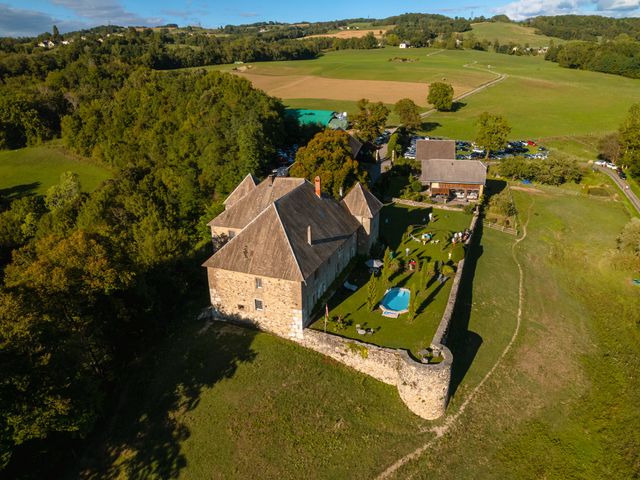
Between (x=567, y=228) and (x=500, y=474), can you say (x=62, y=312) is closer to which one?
(x=500, y=474)

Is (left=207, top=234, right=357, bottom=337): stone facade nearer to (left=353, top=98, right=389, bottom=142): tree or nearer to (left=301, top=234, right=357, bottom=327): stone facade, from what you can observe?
(left=301, top=234, right=357, bottom=327): stone facade

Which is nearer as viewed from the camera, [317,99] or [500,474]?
[500,474]

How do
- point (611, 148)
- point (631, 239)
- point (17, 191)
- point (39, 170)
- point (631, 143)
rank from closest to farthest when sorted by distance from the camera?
point (631, 239) → point (17, 191) → point (631, 143) → point (611, 148) → point (39, 170)

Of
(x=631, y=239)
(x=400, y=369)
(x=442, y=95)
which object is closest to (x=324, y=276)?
(x=400, y=369)

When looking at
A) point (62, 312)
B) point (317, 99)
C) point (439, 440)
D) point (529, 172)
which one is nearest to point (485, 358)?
point (439, 440)

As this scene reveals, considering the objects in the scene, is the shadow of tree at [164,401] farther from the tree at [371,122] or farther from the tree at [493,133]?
the tree at [493,133]

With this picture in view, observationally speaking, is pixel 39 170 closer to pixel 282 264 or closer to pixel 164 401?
pixel 164 401

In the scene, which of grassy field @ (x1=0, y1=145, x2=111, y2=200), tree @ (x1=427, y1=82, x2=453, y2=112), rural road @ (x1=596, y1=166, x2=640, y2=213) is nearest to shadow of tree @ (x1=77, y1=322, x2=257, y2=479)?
grassy field @ (x1=0, y1=145, x2=111, y2=200)
